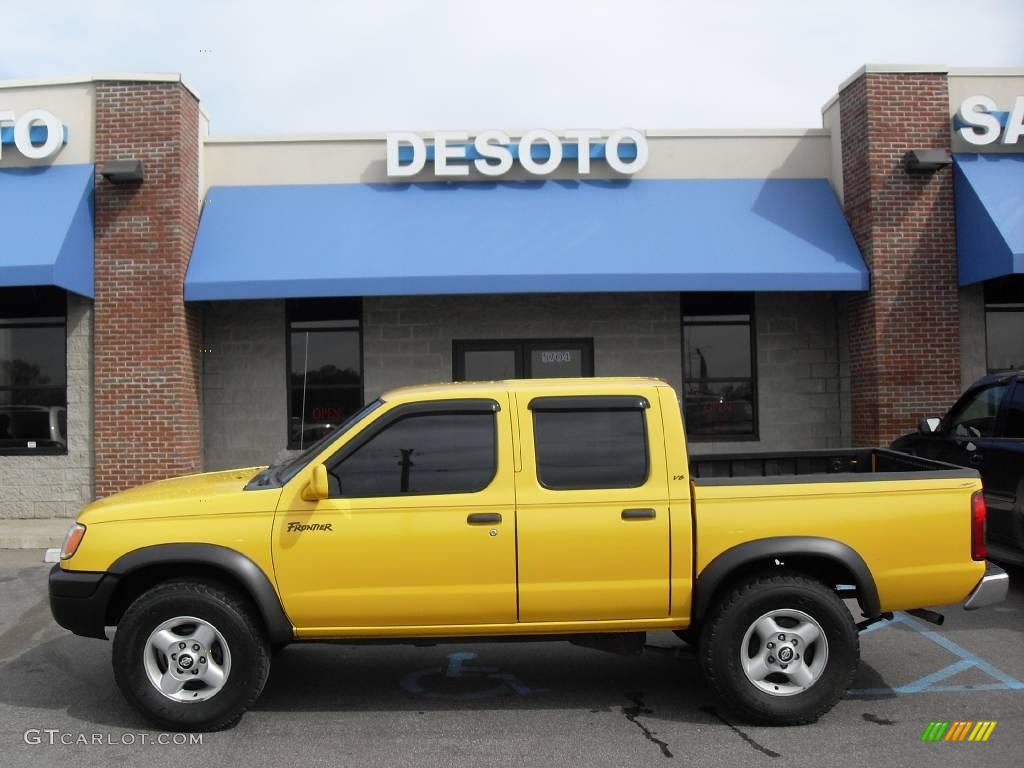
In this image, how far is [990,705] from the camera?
5.12m

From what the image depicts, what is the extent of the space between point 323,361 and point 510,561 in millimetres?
8533

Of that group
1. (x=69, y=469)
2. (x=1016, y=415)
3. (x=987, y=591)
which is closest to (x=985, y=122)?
(x=1016, y=415)

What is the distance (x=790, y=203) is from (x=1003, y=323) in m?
3.48

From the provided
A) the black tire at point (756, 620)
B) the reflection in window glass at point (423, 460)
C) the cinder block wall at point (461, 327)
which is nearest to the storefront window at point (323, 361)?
the cinder block wall at point (461, 327)

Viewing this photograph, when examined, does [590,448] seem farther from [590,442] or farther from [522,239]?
[522,239]

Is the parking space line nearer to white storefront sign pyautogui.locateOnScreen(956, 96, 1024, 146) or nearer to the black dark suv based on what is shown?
the black dark suv

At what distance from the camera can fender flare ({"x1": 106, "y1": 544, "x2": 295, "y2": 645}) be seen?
185 inches

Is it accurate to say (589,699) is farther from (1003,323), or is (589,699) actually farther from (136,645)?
(1003,323)

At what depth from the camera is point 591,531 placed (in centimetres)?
478

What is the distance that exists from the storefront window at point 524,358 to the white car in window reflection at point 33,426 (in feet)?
17.7

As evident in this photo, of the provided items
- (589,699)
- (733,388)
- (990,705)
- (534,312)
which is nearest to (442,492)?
(589,699)

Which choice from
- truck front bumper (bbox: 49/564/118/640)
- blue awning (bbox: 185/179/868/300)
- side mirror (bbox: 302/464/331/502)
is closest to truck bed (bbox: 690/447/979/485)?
side mirror (bbox: 302/464/331/502)

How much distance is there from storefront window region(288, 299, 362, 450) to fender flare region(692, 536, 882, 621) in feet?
27.9

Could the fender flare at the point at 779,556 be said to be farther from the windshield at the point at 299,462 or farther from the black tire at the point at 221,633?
the black tire at the point at 221,633
